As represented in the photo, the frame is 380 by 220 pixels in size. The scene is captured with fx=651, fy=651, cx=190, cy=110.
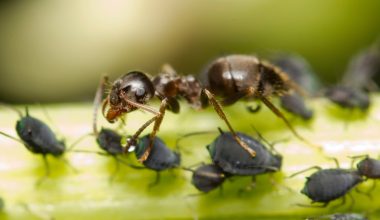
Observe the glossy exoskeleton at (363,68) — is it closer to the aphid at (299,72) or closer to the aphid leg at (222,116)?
the aphid at (299,72)

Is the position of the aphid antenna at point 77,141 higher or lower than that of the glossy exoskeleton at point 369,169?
higher

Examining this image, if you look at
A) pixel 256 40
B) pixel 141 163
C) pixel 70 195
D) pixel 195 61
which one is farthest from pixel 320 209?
pixel 195 61

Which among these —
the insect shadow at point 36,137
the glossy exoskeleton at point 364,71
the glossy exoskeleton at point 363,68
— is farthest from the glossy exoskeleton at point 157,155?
the glossy exoskeleton at point 363,68

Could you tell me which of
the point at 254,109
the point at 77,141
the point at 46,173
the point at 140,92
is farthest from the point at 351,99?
the point at 46,173

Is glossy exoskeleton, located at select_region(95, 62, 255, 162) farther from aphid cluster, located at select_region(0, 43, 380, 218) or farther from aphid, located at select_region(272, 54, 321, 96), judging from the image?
aphid, located at select_region(272, 54, 321, 96)

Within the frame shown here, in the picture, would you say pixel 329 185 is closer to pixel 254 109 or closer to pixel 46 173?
pixel 254 109
